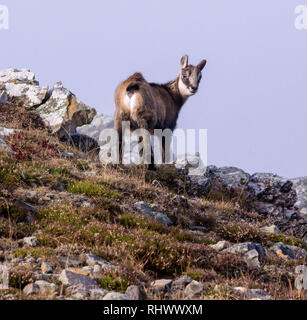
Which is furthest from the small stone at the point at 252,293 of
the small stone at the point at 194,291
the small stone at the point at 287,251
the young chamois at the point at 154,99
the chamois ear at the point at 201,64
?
the chamois ear at the point at 201,64

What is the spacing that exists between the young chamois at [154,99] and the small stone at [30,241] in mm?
8422

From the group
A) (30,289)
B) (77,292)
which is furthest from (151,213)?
(30,289)

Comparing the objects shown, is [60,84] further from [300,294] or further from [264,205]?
[300,294]

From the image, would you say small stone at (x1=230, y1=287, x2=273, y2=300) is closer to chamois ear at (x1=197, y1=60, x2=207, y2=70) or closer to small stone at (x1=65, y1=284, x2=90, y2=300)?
small stone at (x1=65, y1=284, x2=90, y2=300)

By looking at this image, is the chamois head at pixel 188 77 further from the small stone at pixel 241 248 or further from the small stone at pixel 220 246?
the small stone at pixel 241 248

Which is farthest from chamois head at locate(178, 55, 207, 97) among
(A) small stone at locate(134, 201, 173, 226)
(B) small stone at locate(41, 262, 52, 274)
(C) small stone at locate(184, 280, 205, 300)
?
(B) small stone at locate(41, 262, 52, 274)

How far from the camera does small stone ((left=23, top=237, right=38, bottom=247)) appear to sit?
785 cm

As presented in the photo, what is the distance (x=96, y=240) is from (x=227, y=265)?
7.88 ft

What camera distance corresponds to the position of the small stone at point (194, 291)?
6.70 m

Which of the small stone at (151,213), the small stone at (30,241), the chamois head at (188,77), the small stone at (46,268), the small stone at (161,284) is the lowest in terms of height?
the small stone at (161,284)

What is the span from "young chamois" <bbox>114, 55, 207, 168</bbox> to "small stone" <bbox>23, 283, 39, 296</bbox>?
10.2 m

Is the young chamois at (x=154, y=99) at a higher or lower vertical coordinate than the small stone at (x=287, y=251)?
higher

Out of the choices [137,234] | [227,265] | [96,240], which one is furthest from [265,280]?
[96,240]

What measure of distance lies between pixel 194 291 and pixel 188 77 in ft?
43.8
